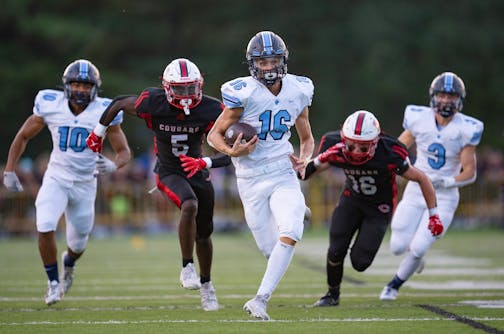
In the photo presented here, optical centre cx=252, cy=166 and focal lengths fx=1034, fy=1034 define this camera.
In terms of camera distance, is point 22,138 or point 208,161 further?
point 22,138

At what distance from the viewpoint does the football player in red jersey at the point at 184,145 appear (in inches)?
275

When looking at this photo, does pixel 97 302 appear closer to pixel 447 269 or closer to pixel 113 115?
pixel 113 115

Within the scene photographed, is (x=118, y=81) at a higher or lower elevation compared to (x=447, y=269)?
higher

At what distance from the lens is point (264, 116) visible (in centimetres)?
678

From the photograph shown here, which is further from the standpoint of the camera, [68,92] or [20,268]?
[20,268]

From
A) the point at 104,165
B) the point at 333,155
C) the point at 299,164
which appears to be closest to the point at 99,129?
the point at 104,165

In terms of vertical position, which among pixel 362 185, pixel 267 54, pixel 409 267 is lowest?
pixel 409 267

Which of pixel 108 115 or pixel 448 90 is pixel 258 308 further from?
pixel 448 90

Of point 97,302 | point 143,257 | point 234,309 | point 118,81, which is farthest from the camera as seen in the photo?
point 118,81

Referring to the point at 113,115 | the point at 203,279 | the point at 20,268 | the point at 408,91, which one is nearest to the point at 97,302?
the point at 203,279

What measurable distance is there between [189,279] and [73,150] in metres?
1.72

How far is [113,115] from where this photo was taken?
24.2ft

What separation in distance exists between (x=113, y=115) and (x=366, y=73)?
18398 mm

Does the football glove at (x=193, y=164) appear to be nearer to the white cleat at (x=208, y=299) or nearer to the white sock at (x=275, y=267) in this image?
the white sock at (x=275, y=267)
